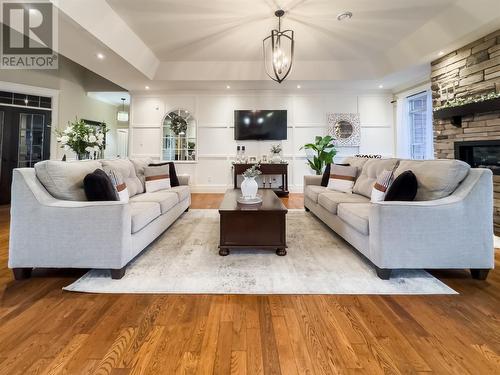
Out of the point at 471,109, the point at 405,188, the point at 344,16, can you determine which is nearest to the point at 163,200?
the point at 405,188

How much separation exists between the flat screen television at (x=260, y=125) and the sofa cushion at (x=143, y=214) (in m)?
4.30

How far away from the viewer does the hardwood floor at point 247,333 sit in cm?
124

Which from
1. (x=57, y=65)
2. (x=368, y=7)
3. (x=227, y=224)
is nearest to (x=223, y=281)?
(x=227, y=224)

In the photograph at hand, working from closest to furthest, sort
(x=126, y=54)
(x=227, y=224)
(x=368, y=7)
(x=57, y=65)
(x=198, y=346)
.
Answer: (x=198, y=346), (x=227, y=224), (x=368, y=7), (x=126, y=54), (x=57, y=65)

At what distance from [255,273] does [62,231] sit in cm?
162

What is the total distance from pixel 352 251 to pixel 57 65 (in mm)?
7493

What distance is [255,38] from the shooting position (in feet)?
15.0

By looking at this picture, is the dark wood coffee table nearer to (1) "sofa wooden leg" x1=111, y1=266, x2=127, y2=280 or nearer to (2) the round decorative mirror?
(1) "sofa wooden leg" x1=111, y1=266, x2=127, y2=280

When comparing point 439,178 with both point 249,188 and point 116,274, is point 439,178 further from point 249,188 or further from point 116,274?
point 116,274

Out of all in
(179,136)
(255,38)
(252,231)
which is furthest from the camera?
(179,136)

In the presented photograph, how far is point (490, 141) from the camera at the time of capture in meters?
3.67

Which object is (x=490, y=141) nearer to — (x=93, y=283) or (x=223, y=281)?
(x=223, y=281)

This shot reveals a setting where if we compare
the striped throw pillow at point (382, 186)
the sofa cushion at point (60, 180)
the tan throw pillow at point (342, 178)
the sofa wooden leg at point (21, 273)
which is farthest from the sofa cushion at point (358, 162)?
the sofa wooden leg at point (21, 273)

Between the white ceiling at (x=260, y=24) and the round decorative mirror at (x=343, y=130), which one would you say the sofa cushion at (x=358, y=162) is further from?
the round decorative mirror at (x=343, y=130)
